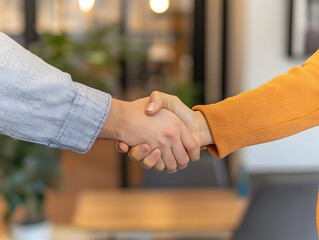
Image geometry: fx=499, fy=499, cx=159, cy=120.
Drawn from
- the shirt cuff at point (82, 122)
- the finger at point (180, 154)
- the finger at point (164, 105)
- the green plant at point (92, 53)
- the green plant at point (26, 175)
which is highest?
the shirt cuff at point (82, 122)

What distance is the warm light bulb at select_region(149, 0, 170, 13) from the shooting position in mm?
4250

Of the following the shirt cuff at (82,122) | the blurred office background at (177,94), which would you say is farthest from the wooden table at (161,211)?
the shirt cuff at (82,122)

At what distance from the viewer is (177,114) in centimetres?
153

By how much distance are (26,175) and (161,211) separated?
2.63ft

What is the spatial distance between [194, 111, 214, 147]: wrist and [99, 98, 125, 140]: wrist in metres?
0.22

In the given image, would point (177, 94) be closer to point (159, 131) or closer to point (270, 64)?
point (270, 64)

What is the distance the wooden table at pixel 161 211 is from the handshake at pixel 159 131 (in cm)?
64

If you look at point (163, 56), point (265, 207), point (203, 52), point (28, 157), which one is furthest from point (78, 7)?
point (265, 207)

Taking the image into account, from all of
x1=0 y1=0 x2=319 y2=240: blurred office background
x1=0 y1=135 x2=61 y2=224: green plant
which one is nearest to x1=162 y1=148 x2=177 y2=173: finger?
x1=0 y1=0 x2=319 y2=240: blurred office background

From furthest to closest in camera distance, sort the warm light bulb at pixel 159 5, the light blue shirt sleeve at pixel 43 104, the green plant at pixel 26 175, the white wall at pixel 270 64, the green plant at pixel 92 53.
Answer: the warm light bulb at pixel 159 5
the white wall at pixel 270 64
the green plant at pixel 92 53
the green plant at pixel 26 175
the light blue shirt sleeve at pixel 43 104

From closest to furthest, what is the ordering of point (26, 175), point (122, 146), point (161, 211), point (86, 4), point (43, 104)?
point (43, 104)
point (122, 146)
point (161, 211)
point (26, 175)
point (86, 4)

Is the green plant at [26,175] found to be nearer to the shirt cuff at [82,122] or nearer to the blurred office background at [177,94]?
the blurred office background at [177,94]

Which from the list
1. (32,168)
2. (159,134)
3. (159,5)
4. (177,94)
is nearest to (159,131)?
(159,134)

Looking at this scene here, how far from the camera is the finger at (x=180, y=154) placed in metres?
1.51
